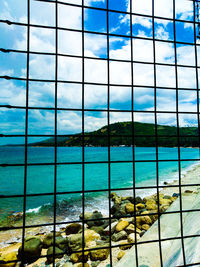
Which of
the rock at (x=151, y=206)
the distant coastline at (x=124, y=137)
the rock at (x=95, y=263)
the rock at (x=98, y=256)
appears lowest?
the rock at (x=151, y=206)

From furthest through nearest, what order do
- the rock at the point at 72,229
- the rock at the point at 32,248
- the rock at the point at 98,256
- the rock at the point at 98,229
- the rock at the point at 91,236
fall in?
1. the rock at the point at 72,229
2. the rock at the point at 98,229
3. the rock at the point at 91,236
4. the rock at the point at 32,248
5. the rock at the point at 98,256

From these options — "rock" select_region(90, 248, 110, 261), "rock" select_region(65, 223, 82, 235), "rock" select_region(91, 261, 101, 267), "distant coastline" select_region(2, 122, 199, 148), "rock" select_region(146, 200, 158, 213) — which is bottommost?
"rock" select_region(65, 223, 82, 235)

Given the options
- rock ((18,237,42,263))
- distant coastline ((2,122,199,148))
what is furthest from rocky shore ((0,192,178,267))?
distant coastline ((2,122,199,148))

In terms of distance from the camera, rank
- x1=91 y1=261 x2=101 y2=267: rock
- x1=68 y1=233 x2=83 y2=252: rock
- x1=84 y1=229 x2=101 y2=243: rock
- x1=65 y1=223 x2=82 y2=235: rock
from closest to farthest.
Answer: x1=91 y1=261 x2=101 y2=267: rock
x1=68 y1=233 x2=83 y2=252: rock
x1=84 y1=229 x2=101 y2=243: rock
x1=65 y1=223 x2=82 y2=235: rock

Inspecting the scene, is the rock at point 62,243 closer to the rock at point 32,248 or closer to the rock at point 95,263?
the rock at point 32,248

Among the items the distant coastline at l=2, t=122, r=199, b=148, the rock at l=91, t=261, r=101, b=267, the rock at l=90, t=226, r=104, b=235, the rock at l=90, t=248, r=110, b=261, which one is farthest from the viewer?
the rock at l=90, t=226, r=104, b=235

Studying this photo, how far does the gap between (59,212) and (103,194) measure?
4.23m

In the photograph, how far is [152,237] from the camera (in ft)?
14.4

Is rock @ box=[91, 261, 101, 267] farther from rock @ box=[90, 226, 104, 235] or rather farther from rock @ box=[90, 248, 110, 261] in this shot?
rock @ box=[90, 226, 104, 235]

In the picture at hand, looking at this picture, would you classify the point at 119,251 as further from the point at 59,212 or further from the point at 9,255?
the point at 59,212

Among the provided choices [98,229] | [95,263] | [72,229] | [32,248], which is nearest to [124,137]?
[95,263]

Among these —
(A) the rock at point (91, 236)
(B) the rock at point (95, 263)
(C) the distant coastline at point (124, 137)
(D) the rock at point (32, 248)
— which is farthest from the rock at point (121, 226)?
(C) the distant coastline at point (124, 137)

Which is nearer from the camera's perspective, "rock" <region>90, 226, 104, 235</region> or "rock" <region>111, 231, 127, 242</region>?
"rock" <region>111, 231, 127, 242</region>

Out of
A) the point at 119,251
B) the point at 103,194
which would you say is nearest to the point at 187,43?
the point at 119,251
